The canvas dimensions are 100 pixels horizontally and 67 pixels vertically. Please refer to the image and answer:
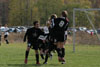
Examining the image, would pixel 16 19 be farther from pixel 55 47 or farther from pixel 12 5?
pixel 55 47

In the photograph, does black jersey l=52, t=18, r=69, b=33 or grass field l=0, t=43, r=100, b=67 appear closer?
grass field l=0, t=43, r=100, b=67

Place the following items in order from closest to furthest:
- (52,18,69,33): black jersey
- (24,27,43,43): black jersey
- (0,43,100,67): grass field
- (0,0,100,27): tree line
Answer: (24,27,43,43): black jersey < (0,43,100,67): grass field < (52,18,69,33): black jersey < (0,0,100,27): tree line

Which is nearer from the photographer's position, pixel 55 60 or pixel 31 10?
pixel 55 60

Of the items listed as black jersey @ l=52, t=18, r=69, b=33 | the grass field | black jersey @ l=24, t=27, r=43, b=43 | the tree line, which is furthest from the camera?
the tree line

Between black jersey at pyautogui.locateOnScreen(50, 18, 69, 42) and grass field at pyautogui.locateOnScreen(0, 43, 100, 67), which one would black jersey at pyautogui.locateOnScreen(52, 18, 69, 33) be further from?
grass field at pyautogui.locateOnScreen(0, 43, 100, 67)

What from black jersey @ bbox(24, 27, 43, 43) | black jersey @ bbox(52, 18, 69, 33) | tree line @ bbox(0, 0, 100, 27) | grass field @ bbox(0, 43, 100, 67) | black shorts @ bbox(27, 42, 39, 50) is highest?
black jersey @ bbox(52, 18, 69, 33)

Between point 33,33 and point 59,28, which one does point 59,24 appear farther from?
point 33,33

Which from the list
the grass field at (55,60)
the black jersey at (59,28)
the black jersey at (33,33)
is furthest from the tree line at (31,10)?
the black jersey at (33,33)

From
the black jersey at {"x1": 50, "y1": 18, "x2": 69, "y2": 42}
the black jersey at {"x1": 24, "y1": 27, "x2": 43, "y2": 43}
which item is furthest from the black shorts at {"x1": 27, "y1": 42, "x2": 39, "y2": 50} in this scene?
the black jersey at {"x1": 50, "y1": 18, "x2": 69, "y2": 42}

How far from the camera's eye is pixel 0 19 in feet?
194

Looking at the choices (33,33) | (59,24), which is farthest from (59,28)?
(33,33)

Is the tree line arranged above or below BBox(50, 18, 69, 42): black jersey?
below

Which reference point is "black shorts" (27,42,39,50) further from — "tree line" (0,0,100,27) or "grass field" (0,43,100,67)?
"tree line" (0,0,100,27)

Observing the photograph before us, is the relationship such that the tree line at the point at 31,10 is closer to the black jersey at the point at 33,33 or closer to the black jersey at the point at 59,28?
the black jersey at the point at 59,28
